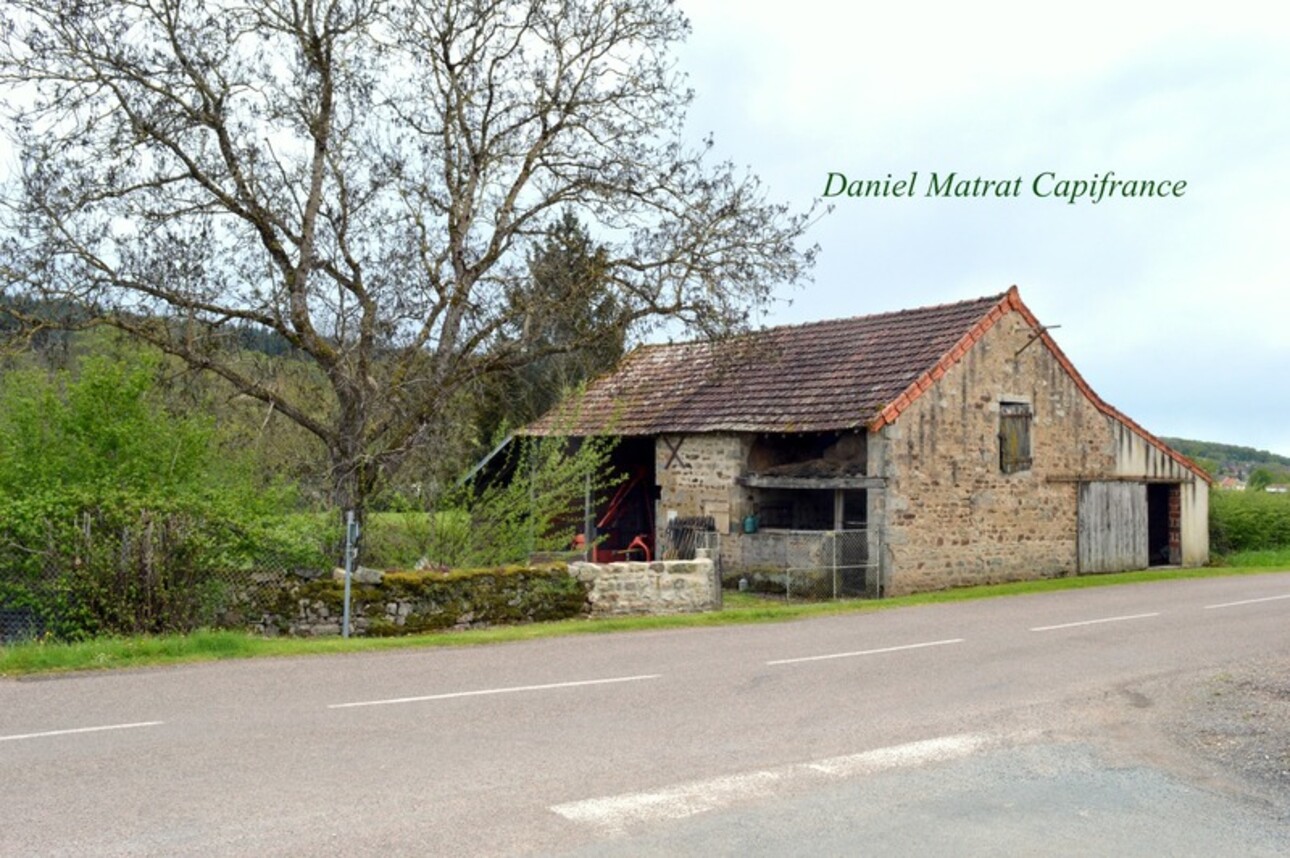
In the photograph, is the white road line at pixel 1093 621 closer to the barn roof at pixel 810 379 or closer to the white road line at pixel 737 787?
the barn roof at pixel 810 379

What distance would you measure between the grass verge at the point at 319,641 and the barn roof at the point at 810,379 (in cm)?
398

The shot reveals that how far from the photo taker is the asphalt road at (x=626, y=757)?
6512 millimetres

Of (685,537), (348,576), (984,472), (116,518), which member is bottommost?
(348,576)

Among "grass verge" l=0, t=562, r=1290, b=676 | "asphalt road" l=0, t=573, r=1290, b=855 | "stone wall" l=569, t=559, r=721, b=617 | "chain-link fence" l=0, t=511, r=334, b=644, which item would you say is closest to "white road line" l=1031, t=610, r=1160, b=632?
"asphalt road" l=0, t=573, r=1290, b=855

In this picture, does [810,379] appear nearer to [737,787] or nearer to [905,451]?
[905,451]

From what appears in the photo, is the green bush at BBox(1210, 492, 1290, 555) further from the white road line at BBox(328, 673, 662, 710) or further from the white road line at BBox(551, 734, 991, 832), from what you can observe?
the white road line at BBox(551, 734, 991, 832)

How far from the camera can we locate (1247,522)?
3266 centimetres

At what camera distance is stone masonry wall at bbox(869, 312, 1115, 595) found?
75.0 ft

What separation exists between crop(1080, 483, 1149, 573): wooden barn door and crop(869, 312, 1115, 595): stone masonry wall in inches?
15.6

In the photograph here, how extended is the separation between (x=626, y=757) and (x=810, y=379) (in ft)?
59.1

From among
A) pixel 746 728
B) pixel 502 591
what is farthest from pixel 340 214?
pixel 746 728

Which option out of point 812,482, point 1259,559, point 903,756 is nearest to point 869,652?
point 903,756

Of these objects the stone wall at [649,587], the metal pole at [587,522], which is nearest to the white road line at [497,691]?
the stone wall at [649,587]

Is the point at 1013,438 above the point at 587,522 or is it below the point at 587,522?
above
